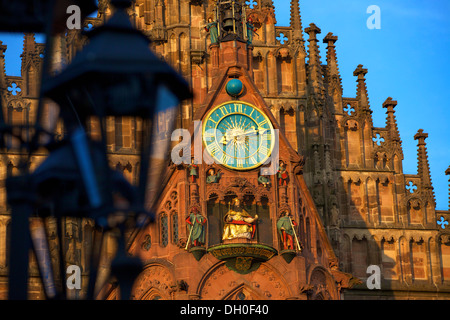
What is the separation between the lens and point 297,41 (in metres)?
47.5

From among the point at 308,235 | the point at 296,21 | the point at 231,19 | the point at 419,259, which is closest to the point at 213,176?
the point at 308,235

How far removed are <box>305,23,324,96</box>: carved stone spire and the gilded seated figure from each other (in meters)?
9.69

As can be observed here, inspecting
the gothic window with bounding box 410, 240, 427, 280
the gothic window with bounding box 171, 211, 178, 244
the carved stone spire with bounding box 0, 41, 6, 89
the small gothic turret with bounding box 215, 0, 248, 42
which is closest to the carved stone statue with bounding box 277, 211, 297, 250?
the gothic window with bounding box 171, 211, 178, 244

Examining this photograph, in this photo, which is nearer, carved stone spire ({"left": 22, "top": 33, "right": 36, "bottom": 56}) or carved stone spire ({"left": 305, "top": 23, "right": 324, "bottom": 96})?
carved stone spire ({"left": 22, "top": 33, "right": 36, "bottom": 56})

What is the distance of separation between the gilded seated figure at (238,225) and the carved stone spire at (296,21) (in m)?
11.4

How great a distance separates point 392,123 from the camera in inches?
1917

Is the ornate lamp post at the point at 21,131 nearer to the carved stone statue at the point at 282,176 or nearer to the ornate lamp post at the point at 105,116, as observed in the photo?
the ornate lamp post at the point at 105,116

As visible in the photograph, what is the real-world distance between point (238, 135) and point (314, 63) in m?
8.89

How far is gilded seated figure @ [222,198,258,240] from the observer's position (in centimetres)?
3862

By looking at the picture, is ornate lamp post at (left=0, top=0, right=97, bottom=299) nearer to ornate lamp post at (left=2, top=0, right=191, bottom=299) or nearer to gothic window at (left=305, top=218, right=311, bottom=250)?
ornate lamp post at (left=2, top=0, right=191, bottom=299)

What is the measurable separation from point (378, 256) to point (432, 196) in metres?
3.61

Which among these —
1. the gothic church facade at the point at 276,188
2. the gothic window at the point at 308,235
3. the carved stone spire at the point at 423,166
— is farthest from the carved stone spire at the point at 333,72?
the gothic window at the point at 308,235

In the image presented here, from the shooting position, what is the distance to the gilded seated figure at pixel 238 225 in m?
38.6

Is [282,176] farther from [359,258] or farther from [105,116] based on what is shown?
[105,116]
